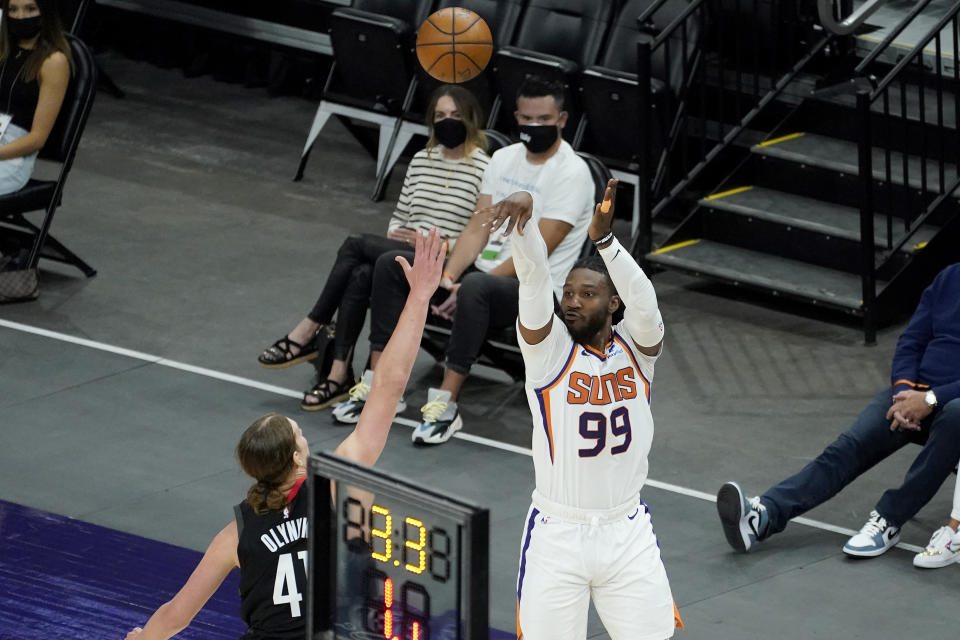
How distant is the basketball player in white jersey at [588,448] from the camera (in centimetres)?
473

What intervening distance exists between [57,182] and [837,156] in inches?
169

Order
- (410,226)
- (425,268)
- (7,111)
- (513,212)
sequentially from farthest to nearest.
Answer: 1. (7,111)
2. (410,226)
3. (513,212)
4. (425,268)

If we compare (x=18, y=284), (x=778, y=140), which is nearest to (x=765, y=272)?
(x=778, y=140)

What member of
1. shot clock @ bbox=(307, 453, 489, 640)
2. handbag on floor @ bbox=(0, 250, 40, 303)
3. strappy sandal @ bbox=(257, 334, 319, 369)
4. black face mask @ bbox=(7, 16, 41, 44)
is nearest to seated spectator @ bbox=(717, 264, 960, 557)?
strappy sandal @ bbox=(257, 334, 319, 369)

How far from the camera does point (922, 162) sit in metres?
8.88

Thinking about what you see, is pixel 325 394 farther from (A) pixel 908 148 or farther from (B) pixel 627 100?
(A) pixel 908 148

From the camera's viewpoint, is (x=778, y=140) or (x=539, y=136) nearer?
(x=539, y=136)

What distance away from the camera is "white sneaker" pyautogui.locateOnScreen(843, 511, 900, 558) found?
643 cm

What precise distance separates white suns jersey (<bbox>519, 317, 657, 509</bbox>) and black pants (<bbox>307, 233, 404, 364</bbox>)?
2.97 metres

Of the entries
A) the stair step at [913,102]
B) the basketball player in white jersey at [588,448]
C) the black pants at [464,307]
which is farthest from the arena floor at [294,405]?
the stair step at [913,102]

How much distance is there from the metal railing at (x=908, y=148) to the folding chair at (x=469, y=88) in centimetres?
244

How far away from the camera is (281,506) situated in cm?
439

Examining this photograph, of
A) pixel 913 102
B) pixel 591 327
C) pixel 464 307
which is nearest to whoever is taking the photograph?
pixel 591 327

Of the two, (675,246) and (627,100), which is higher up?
(627,100)
